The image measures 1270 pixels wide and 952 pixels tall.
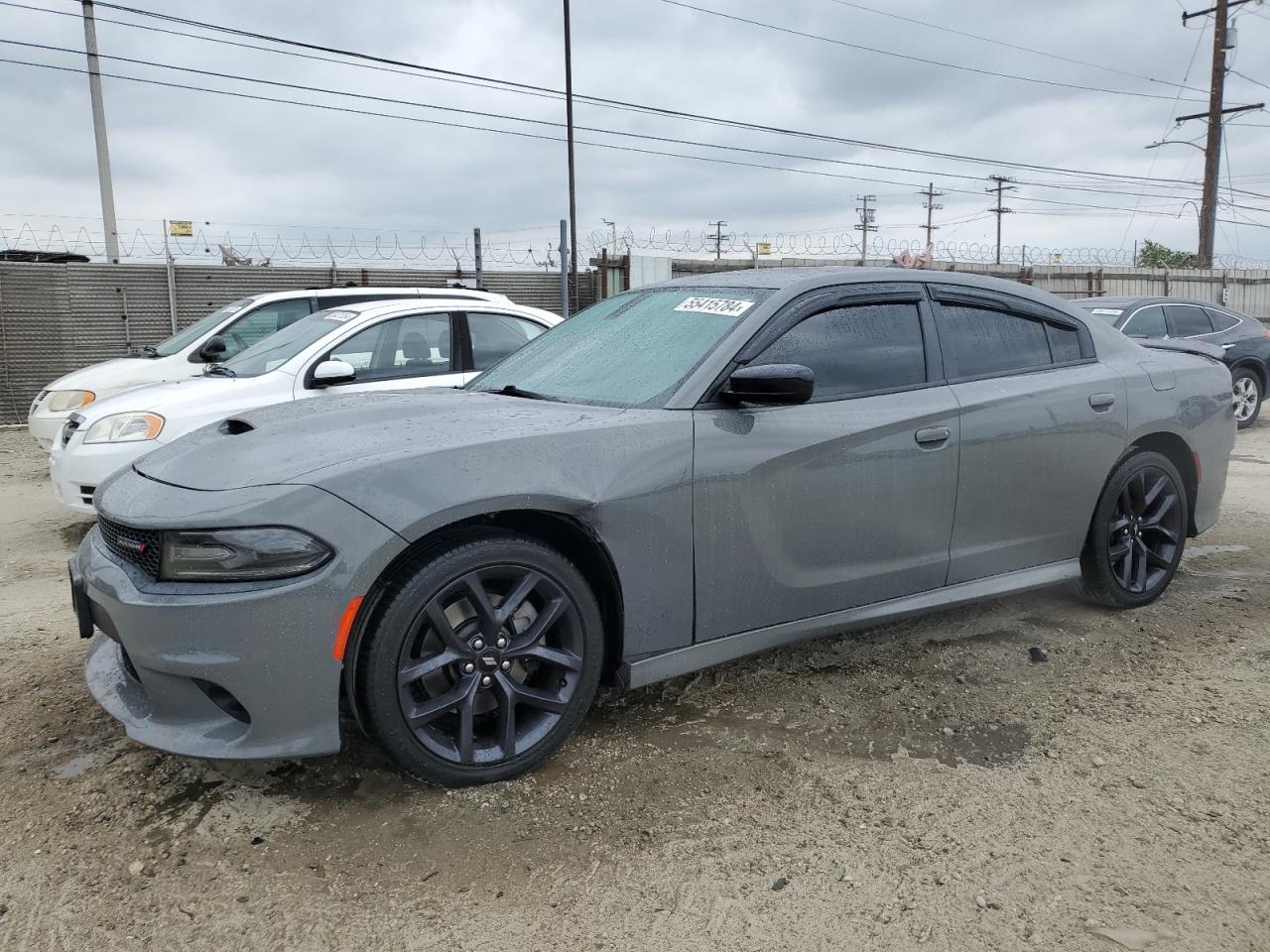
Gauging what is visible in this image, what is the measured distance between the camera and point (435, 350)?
6.75 meters

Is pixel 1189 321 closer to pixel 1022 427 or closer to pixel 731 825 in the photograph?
pixel 1022 427

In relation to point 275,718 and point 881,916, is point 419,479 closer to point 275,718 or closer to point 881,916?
point 275,718

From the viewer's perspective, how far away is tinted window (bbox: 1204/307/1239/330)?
11.6 meters

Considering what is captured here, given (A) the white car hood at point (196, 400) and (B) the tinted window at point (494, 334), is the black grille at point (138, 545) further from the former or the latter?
(B) the tinted window at point (494, 334)

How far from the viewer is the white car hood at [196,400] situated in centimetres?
605

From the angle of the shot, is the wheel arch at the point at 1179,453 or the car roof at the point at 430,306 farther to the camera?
the car roof at the point at 430,306

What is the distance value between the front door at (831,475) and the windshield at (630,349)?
0.20 meters

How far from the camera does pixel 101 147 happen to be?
822 inches

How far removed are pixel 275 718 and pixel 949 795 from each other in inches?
75.0

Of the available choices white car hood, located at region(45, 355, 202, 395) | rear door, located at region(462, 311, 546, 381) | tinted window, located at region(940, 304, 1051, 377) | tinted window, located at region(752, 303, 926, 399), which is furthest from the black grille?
white car hood, located at region(45, 355, 202, 395)

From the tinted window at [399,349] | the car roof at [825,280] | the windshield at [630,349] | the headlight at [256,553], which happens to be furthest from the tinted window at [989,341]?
the tinted window at [399,349]

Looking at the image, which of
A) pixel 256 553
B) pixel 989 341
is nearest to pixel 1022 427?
pixel 989 341

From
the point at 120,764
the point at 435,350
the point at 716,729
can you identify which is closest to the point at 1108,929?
the point at 716,729

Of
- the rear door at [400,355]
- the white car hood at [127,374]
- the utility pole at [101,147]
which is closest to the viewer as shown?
the rear door at [400,355]
